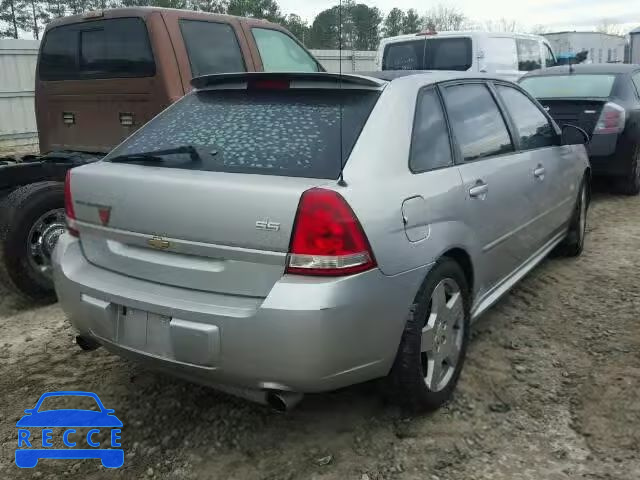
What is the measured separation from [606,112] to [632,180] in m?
0.99

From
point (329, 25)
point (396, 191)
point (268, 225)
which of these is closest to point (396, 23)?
point (329, 25)

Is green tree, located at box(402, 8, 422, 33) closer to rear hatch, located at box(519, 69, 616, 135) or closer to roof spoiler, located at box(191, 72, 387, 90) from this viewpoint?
rear hatch, located at box(519, 69, 616, 135)

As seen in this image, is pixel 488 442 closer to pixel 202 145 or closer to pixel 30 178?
pixel 202 145

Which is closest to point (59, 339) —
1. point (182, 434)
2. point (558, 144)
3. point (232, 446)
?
point (182, 434)

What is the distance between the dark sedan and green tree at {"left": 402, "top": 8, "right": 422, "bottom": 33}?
1604cm

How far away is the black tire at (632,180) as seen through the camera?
7.44 m

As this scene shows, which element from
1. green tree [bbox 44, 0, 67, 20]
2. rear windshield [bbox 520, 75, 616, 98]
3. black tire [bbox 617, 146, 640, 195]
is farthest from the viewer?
green tree [bbox 44, 0, 67, 20]

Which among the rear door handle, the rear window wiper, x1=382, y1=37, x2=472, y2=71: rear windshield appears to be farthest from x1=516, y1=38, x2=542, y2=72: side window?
the rear window wiper

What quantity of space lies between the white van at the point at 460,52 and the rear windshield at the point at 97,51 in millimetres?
6148

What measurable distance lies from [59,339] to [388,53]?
910 cm

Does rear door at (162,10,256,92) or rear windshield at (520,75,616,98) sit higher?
rear door at (162,10,256,92)

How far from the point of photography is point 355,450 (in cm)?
268

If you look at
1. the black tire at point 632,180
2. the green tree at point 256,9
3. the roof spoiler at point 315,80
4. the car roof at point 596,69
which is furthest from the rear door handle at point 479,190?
the green tree at point 256,9

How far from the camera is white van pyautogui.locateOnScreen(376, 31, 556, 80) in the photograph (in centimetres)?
1070
